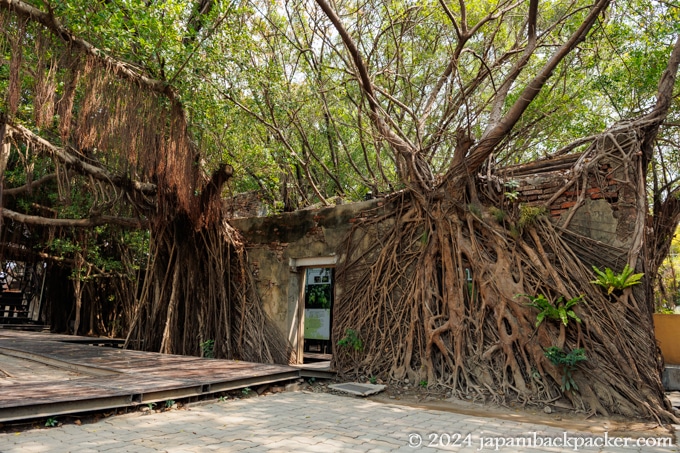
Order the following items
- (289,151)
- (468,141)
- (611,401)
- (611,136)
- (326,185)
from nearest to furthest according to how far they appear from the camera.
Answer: (611,401) → (611,136) → (468,141) → (289,151) → (326,185)

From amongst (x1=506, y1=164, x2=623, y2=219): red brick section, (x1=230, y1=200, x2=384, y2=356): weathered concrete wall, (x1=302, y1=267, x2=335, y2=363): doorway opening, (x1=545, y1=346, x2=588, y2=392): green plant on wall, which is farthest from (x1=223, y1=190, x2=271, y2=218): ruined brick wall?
(x1=545, y1=346, x2=588, y2=392): green plant on wall

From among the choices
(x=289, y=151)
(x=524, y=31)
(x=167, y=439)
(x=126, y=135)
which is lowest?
(x=167, y=439)

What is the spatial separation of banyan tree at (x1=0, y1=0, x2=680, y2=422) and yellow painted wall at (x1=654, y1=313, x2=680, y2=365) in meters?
0.90

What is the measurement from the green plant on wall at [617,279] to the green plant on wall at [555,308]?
27cm

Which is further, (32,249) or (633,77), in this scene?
(32,249)

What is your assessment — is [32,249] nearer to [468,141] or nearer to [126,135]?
[126,135]

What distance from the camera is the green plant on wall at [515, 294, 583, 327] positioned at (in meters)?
4.42

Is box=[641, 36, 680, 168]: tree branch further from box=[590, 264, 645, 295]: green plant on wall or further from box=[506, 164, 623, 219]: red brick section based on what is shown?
box=[590, 264, 645, 295]: green plant on wall

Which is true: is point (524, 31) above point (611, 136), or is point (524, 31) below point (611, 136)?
above

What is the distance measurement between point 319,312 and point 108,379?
463 cm

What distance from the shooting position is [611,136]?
494cm

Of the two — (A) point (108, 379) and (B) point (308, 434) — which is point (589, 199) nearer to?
(B) point (308, 434)

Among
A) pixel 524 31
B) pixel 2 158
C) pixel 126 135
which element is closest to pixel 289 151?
pixel 126 135

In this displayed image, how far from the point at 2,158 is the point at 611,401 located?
714 centimetres
